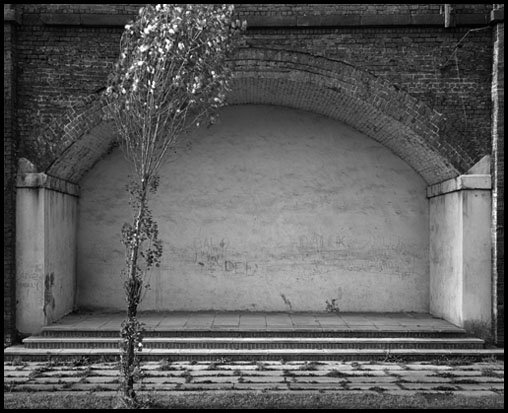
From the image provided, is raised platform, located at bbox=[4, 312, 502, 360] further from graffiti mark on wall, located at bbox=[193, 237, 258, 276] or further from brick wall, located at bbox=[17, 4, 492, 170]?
brick wall, located at bbox=[17, 4, 492, 170]

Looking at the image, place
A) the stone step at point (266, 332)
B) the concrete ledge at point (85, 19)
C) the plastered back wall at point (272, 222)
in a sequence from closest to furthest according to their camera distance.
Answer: the stone step at point (266, 332), the concrete ledge at point (85, 19), the plastered back wall at point (272, 222)

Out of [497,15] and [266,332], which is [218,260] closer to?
[266,332]

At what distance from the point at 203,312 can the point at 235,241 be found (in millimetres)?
1389

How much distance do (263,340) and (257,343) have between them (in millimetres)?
98

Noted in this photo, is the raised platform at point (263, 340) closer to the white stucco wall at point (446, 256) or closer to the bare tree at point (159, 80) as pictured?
the white stucco wall at point (446, 256)

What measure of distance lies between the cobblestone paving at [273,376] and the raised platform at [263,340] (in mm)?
198

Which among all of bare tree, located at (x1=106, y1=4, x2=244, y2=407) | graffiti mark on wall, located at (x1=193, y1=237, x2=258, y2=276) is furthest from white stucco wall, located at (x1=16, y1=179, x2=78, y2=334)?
bare tree, located at (x1=106, y1=4, x2=244, y2=407)

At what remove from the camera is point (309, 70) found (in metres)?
9.80

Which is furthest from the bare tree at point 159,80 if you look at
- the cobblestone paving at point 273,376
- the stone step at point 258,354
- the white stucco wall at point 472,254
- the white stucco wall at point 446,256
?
the white stucco wall at point 446,256

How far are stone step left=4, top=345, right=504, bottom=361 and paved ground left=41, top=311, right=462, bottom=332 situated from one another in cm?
56

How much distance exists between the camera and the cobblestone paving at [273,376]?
7.47 m

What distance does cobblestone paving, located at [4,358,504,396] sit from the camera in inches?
294

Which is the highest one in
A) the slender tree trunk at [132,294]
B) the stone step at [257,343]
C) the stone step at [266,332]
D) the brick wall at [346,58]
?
the brick wall at [346,58]

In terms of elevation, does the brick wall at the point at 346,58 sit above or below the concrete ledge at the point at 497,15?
below
